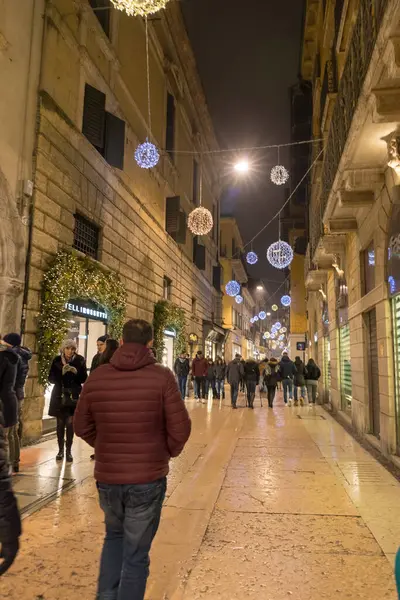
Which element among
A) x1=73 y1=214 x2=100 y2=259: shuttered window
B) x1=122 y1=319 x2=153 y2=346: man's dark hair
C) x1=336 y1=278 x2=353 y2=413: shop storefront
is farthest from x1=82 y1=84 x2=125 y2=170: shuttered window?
x1=122 y1=319 x2=153 y2=346: man's dark hair

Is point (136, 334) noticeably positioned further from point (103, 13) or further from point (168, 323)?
point (168, 323)

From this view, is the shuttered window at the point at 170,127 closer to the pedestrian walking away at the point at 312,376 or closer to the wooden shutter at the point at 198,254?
the wooden shutter at the point at 198,254

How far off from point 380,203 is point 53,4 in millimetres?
7901

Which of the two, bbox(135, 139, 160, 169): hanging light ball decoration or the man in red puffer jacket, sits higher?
bbox(135, 139, 160, 169): hanging light ball decoration

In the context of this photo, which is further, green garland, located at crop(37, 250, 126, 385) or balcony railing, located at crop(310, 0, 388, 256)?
green garland, located at crop(37, 250, 126, 385)

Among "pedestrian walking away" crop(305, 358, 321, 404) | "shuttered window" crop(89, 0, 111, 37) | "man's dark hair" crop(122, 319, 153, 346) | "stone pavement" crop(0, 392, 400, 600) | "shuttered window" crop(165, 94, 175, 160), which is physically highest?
"shuttered window" crop(165, 94, 175, 160)

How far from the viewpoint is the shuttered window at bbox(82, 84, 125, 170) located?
10.9 metres

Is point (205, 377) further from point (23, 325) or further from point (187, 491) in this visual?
point (187, 491)

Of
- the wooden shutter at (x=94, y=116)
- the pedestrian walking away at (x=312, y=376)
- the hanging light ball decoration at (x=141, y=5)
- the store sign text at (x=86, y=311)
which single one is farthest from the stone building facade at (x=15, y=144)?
the pedestrian walking away at (x=312, y=376)

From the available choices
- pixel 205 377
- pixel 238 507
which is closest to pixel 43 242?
pixel 238 507

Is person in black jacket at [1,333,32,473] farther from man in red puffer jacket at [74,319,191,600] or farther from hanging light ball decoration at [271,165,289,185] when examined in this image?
hanging light ball decoration at [271,165,289,185]

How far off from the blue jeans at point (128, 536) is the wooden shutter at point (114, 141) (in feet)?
35.3

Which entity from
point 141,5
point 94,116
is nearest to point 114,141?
point 94,116

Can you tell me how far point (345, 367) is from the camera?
12.5m
